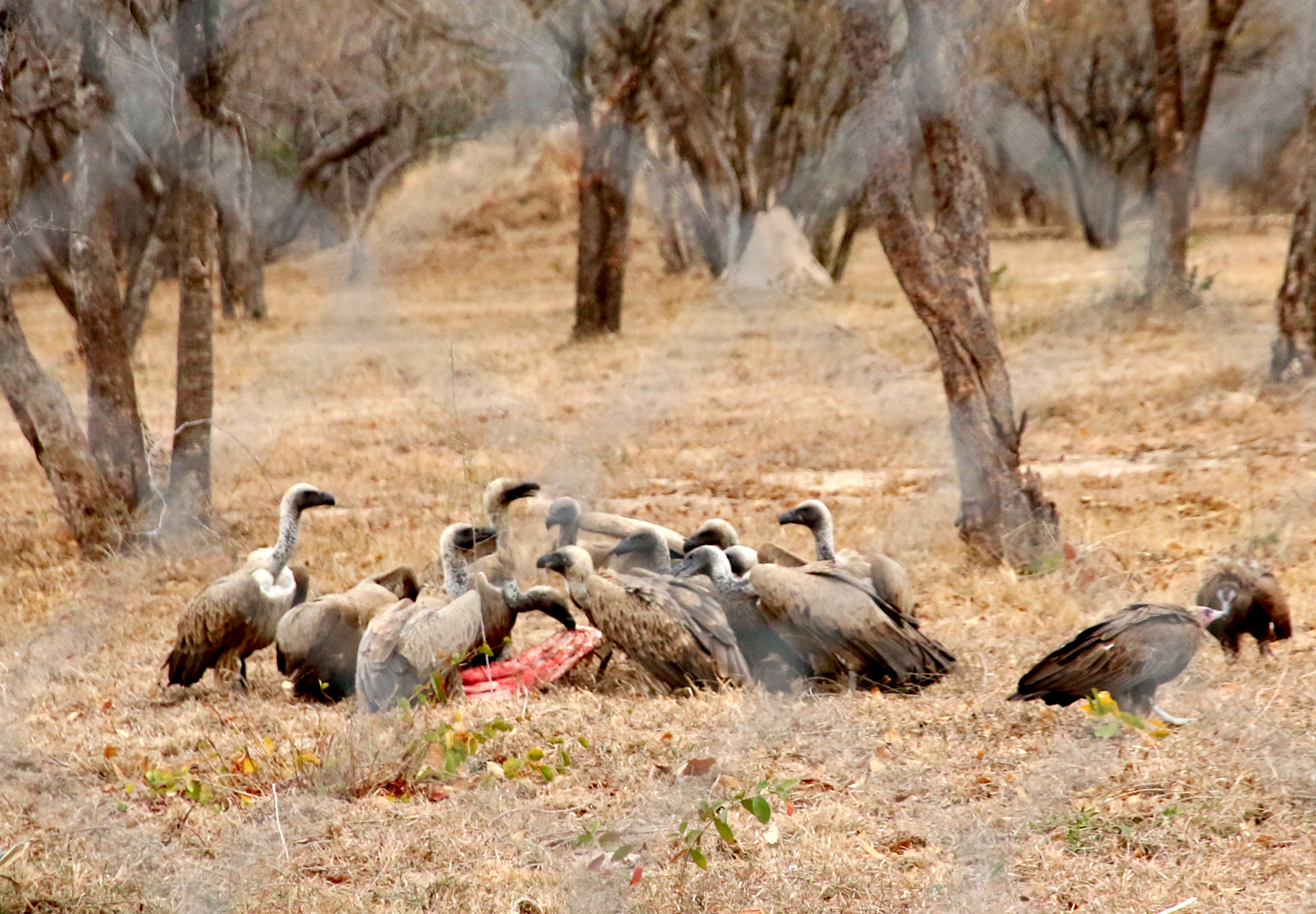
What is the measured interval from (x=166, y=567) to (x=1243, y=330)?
8.45 meters

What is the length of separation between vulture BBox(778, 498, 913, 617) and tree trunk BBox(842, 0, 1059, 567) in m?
0.67

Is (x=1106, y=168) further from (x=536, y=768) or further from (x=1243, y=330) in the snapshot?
(x=536, y=768)

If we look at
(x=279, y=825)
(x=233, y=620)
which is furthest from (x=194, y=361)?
(x=279, y=825)

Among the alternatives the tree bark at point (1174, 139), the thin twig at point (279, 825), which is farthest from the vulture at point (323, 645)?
the tree bark at point (1174, 139)

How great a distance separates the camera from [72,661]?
457 centimetres

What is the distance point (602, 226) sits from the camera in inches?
523

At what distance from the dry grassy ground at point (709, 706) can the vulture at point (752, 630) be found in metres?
0.31

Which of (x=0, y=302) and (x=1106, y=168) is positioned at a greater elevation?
(x=1106, y=168)

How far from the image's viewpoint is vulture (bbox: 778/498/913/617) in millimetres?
4312

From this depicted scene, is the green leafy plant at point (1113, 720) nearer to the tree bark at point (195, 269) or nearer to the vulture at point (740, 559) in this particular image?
the vulture at point (740, 559)

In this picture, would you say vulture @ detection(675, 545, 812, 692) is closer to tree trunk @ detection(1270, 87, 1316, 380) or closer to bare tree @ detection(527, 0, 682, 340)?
tree trunk @ detection(1270, 87, 1316, 380)

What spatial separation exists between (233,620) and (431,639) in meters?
0.72

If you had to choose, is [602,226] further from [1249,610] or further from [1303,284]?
[1249,610]

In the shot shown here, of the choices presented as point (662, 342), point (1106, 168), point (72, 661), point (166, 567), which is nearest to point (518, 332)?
point (662, 342)
